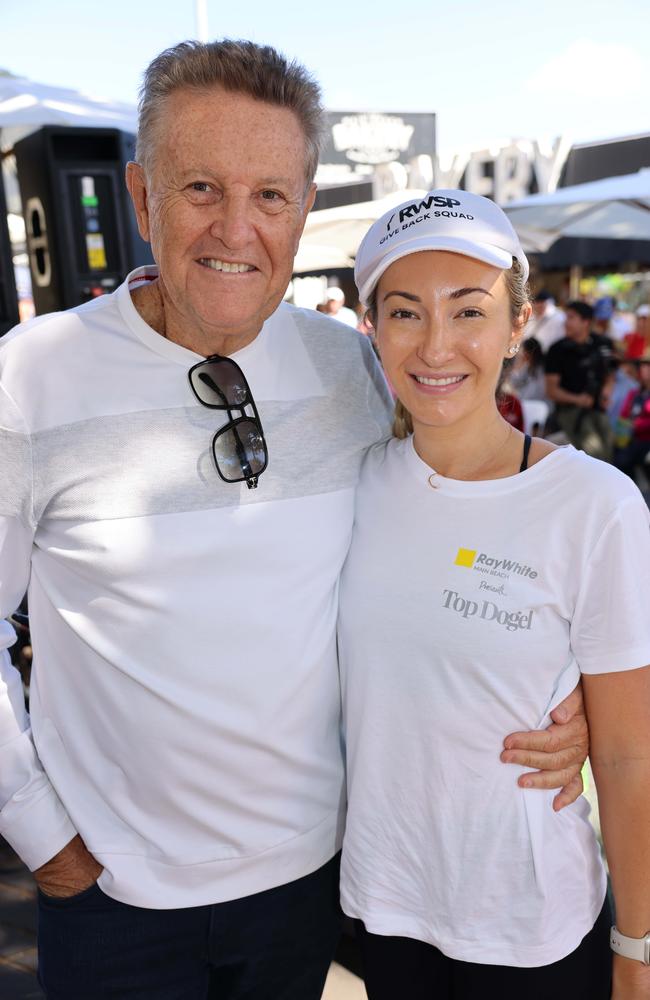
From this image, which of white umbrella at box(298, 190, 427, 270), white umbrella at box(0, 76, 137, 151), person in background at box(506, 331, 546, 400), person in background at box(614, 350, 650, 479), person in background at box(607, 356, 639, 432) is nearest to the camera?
white umbrella at box(0, 76, 137, 151)

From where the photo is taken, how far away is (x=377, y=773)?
4.86 feet

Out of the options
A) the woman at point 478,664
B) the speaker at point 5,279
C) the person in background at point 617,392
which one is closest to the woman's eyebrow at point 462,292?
the woman at point 478,664

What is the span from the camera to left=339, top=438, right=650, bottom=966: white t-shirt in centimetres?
134

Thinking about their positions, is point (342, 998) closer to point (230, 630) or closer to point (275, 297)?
point (230, 630)

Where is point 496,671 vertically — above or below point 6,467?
below

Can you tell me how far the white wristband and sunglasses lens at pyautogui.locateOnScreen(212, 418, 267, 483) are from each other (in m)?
1.02

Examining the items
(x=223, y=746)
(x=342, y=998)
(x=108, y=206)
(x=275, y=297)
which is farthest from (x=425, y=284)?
(x=108, y=206)

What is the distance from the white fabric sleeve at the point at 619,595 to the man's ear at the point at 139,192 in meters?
0.98

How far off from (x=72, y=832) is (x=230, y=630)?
474 mm

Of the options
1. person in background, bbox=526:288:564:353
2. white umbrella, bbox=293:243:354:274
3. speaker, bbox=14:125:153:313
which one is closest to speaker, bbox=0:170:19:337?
speaker, bbox=14:125:153:313

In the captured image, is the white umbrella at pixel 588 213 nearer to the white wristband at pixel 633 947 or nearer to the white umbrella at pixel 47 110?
the white umbrella at pixel 47 110

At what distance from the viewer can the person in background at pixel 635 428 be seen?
693 centimetres

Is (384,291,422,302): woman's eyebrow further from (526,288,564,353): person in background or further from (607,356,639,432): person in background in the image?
(526,288,564,353): person in background

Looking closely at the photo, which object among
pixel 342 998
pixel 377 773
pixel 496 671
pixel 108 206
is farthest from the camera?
pixel 108 206
